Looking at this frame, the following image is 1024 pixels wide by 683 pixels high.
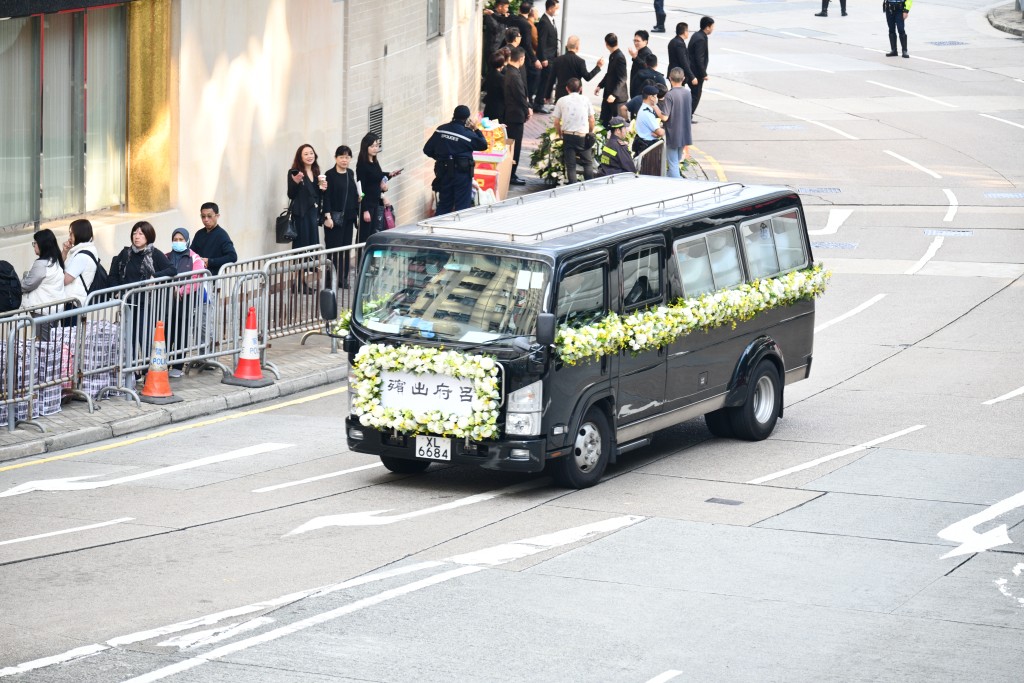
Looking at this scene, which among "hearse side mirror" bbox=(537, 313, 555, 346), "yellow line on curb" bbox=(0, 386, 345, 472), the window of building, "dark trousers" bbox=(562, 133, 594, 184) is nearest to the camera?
"hearse side mirror" bbox=(537, 313, 555, 346)

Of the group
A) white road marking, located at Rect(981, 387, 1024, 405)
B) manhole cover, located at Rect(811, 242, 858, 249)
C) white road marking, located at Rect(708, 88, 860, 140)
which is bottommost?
white road marking, located at Rect(981, 387, 1024, 405)

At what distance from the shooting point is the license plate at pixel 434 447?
1370cm

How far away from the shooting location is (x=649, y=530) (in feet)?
41.8

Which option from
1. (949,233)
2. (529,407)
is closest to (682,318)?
(529,407)

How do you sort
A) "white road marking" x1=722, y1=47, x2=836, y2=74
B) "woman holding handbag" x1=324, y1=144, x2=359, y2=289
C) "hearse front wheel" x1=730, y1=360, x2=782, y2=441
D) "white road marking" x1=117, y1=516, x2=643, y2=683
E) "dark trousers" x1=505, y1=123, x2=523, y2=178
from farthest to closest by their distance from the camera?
"white road marking" x1=722, y1=47, x2=836, y2=74 < "dark trousers" x1=505, y1=123, x2=523, y2=178 < "woman holding handbag" x1=324, y1=144, x2=359, y2=289 < "hearse front wheel" x1=730, y1=360, x2=782, y2=441 < "white road marking" x1=117, y1=516, x2=643, y2=683

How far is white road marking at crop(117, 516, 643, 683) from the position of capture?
9.35 meters

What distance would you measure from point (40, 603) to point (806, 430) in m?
8.60

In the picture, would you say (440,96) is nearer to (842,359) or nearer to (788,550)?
(842,359)

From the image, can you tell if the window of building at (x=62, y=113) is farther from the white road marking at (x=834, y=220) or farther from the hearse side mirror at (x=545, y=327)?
the white road marking at (x=834, y=220)

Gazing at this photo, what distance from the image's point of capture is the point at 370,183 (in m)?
23.4

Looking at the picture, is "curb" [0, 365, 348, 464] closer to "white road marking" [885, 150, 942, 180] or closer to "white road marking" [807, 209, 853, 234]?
"white road marking" [807, 209, 853, 234]

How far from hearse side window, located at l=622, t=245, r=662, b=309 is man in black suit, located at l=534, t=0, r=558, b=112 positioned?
68.2 ft

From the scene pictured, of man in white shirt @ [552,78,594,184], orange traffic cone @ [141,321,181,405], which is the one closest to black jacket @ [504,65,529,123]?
man in white shirt @ [552,78,594,184]

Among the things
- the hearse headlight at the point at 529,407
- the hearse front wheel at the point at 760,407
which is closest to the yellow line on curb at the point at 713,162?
the hearse front wheel at the point at 760,407
